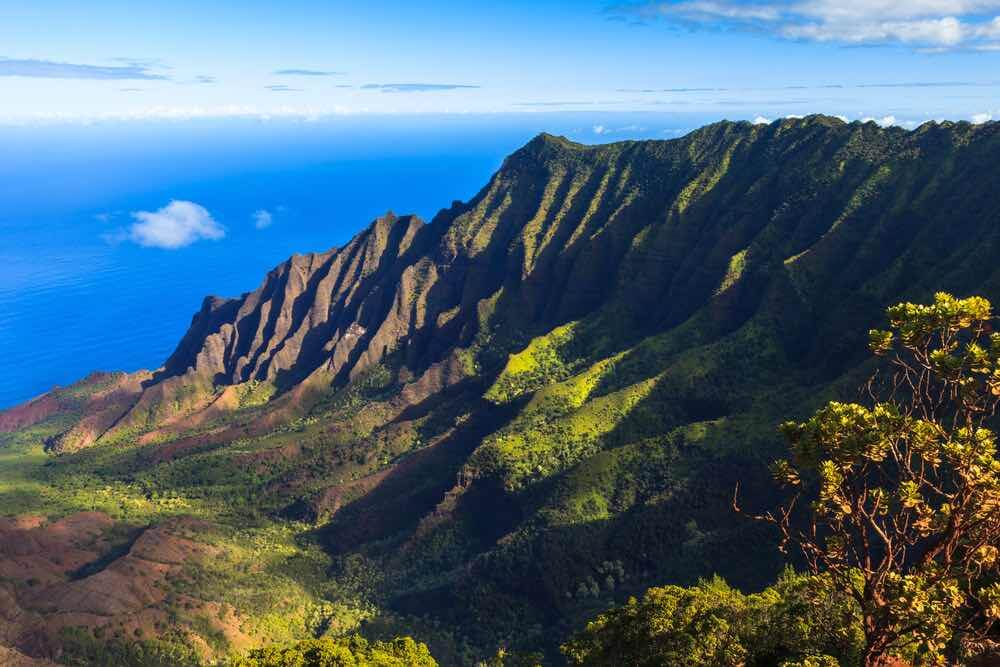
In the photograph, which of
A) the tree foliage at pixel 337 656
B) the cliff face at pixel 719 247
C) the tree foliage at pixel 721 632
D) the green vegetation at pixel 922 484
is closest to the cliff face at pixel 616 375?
the cliff face at pixel 719 247

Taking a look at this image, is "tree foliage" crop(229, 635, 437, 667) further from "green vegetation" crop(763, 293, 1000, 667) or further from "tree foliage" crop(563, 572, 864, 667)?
"green vegetation" crop(763, 293, 1000, 667)

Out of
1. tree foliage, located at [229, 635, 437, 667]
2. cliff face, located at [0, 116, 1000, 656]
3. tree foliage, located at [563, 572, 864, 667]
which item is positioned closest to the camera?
tree foliage, located at [563, 572, 864, 667]

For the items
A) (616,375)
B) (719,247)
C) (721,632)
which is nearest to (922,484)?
(721,632)

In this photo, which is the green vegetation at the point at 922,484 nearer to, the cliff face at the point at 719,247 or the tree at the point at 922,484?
the tree at the point at 922,484

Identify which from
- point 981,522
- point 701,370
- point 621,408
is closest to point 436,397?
point 621,408

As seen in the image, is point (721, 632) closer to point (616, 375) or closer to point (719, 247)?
point (616, 375)

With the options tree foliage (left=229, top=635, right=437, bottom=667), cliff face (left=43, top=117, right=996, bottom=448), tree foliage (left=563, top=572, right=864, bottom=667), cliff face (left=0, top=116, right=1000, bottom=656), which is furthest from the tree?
cliff face (left=43, top=117, right=996, bottom=448)

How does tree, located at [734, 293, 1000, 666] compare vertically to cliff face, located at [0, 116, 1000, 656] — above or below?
above

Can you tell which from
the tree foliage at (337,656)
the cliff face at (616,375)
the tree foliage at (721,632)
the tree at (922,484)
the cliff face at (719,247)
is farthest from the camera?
the cliff face at (719,247)

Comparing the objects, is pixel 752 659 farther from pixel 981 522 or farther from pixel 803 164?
pixel 803 164
